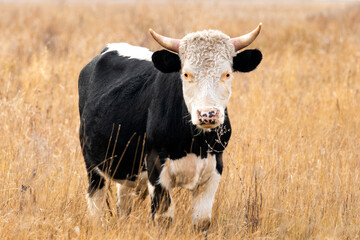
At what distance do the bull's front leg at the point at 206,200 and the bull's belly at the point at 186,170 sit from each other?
0.30ft

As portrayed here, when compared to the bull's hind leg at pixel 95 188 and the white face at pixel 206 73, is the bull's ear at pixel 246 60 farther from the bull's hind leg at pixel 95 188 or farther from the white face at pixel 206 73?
the bull's hind leg at pixel 95 188

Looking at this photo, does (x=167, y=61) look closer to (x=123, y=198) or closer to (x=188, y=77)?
(x=188, y=77)

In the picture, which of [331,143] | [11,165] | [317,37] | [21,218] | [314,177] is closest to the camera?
[21,218]

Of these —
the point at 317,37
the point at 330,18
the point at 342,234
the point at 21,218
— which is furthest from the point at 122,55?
the point at 330,18

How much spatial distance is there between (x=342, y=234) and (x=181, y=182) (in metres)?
1.35

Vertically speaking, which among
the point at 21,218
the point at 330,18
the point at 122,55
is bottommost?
the point at 21,218

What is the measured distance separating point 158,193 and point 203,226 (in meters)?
0.44

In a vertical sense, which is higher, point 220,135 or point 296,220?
point 220,135

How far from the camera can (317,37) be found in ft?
44.4

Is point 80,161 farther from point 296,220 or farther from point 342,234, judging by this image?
point 342,234

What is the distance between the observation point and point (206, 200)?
4.07 metres

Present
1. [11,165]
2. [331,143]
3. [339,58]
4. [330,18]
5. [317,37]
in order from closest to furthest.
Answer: [11,165]
[331,143]
[339,58]
[317,37]
[330,18]

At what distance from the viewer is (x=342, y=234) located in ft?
14.0

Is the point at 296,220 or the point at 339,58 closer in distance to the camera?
the point at 296,220
